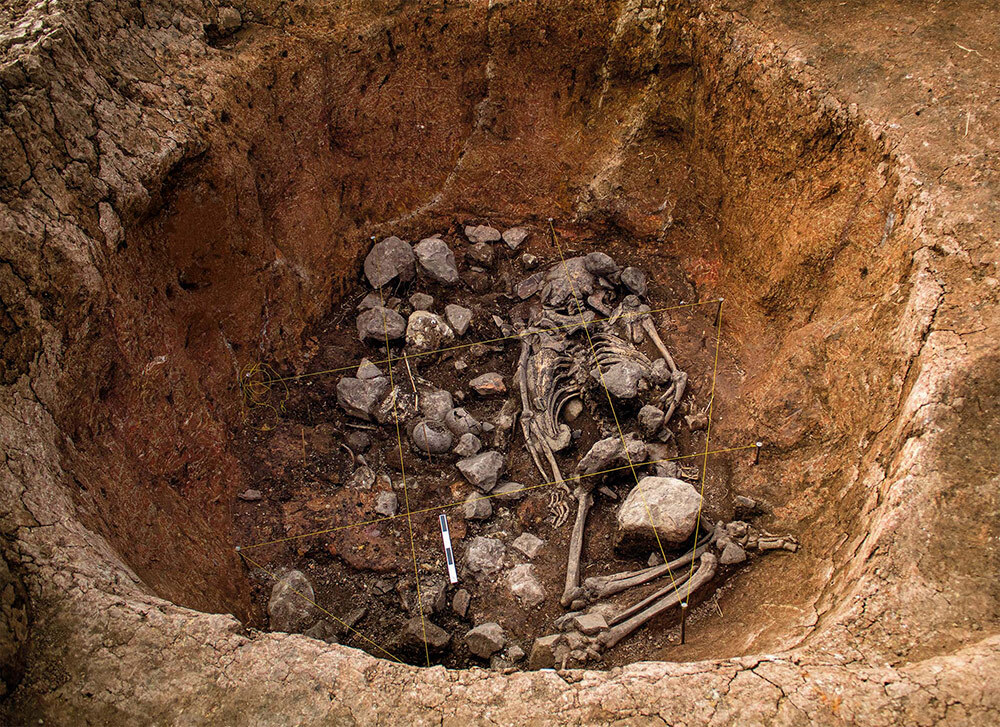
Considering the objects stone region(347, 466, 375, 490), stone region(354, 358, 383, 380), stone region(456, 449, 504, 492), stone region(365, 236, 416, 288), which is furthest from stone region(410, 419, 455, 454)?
stone region(365, 236, 416, 288)

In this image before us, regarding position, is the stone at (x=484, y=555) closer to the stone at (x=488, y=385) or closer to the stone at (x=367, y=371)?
the stone at (x=488, y=385)

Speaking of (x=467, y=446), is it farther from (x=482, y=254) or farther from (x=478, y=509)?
(x=482, y=254)

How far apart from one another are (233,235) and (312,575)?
86.3 inches

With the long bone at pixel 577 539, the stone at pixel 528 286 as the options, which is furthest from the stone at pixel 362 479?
the stone at pixel 528 286

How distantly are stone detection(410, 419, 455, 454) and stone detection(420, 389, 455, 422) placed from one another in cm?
11

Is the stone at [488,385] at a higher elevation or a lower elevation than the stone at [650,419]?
higher

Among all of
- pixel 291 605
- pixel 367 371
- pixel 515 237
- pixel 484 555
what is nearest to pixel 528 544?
pixel 484 555

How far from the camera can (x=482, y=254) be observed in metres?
5.40

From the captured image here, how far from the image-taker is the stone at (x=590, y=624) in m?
3.40

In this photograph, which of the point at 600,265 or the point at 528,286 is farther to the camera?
the point at 528,286

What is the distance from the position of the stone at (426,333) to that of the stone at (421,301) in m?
0.18

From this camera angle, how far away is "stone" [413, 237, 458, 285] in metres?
5.20

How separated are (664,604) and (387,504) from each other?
69.8 inches

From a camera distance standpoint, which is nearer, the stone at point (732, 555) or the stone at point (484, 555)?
the stone at point (732, 555)
